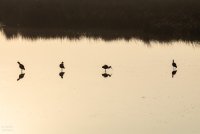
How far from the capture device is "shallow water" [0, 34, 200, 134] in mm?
9828

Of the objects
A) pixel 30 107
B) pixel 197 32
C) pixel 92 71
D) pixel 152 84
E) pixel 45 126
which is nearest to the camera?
pixel 45 126

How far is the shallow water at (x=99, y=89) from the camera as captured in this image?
32.2 ft

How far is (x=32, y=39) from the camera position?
58.4 ft

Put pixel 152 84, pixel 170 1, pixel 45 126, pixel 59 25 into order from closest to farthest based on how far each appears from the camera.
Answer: pixel 45 126
pixel 152 84
pixel 59 25
pixel 170 1

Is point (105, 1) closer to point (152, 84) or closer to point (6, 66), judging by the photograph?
point (6, 66)

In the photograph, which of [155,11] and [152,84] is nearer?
[152,84]

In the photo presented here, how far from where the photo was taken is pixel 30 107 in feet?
35.2

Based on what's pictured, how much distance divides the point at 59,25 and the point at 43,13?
3.54 feet

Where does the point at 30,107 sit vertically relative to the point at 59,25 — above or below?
below

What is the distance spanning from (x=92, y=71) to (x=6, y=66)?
88.9 inches

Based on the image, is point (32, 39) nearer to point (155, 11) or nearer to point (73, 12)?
point (73, 12)

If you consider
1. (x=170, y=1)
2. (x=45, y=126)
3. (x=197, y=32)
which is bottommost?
(x=45, y=126)

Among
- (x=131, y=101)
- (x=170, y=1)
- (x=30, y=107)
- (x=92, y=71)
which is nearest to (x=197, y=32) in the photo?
(x=170, y=1)

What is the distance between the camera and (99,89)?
472 inches
